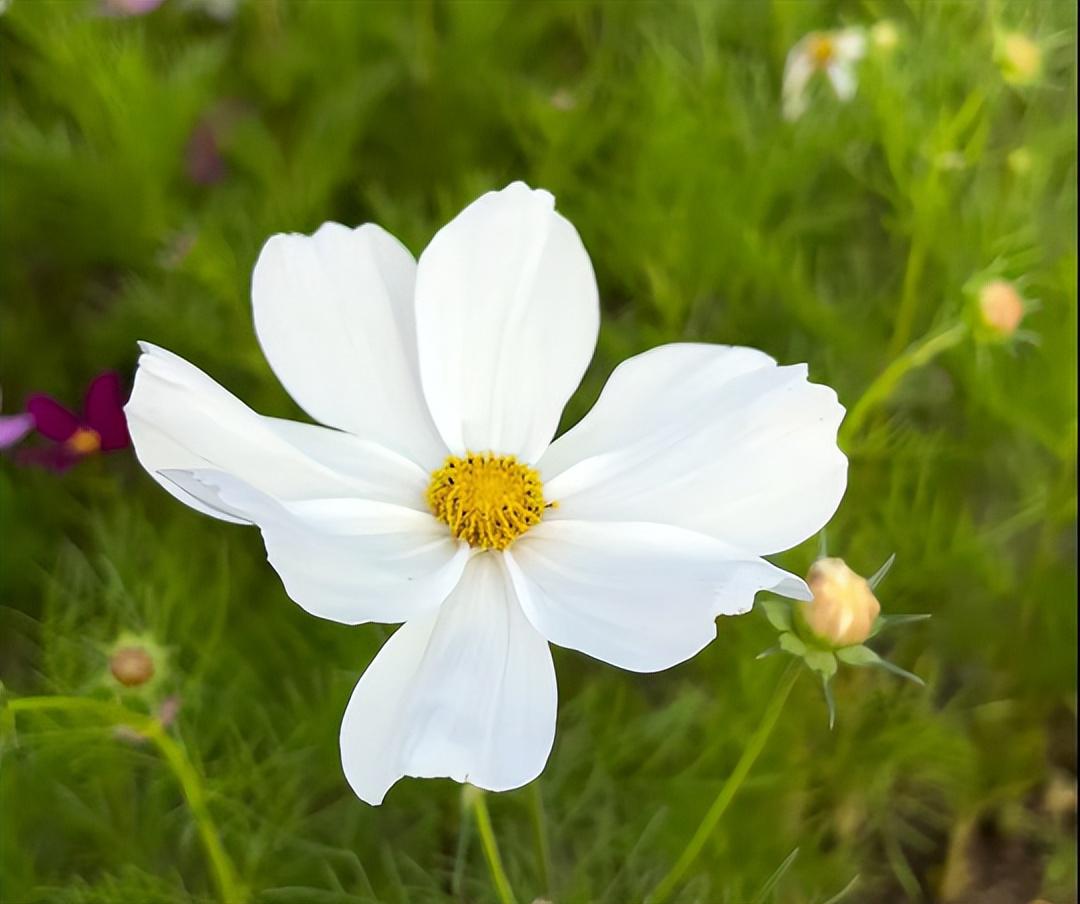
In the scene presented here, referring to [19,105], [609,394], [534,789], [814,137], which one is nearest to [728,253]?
[814,137]

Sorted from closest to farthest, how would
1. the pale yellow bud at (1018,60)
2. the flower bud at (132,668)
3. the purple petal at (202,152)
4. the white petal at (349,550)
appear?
the white petal at (349,550) < the flower bud at (132,668) < the pale yellow bud at (1018,60) < the purple petal at (202,152)

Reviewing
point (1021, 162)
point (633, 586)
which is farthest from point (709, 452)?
point (1021, 162)

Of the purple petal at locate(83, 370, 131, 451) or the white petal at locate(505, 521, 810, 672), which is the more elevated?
the purple petal at locate(83, 370, 131, 451)

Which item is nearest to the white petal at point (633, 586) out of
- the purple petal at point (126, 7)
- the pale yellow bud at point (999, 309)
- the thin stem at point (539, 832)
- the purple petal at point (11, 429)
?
the thin stem at point (539, 832)

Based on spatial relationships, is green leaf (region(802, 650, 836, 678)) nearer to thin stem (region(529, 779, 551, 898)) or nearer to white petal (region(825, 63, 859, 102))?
thin stem (region(529, 779, 551, 898))

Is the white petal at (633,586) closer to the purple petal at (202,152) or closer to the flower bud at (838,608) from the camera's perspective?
the flower bud at (838,608)

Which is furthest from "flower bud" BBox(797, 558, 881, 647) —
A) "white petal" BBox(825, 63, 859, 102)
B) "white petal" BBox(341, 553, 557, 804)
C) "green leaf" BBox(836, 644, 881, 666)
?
"white petal" BBox(825, 63, 859, 102)

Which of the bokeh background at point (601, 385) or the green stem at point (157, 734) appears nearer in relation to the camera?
the green stem at point (157, 734)

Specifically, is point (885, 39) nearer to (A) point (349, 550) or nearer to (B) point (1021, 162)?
(B) point (1021, 162)
